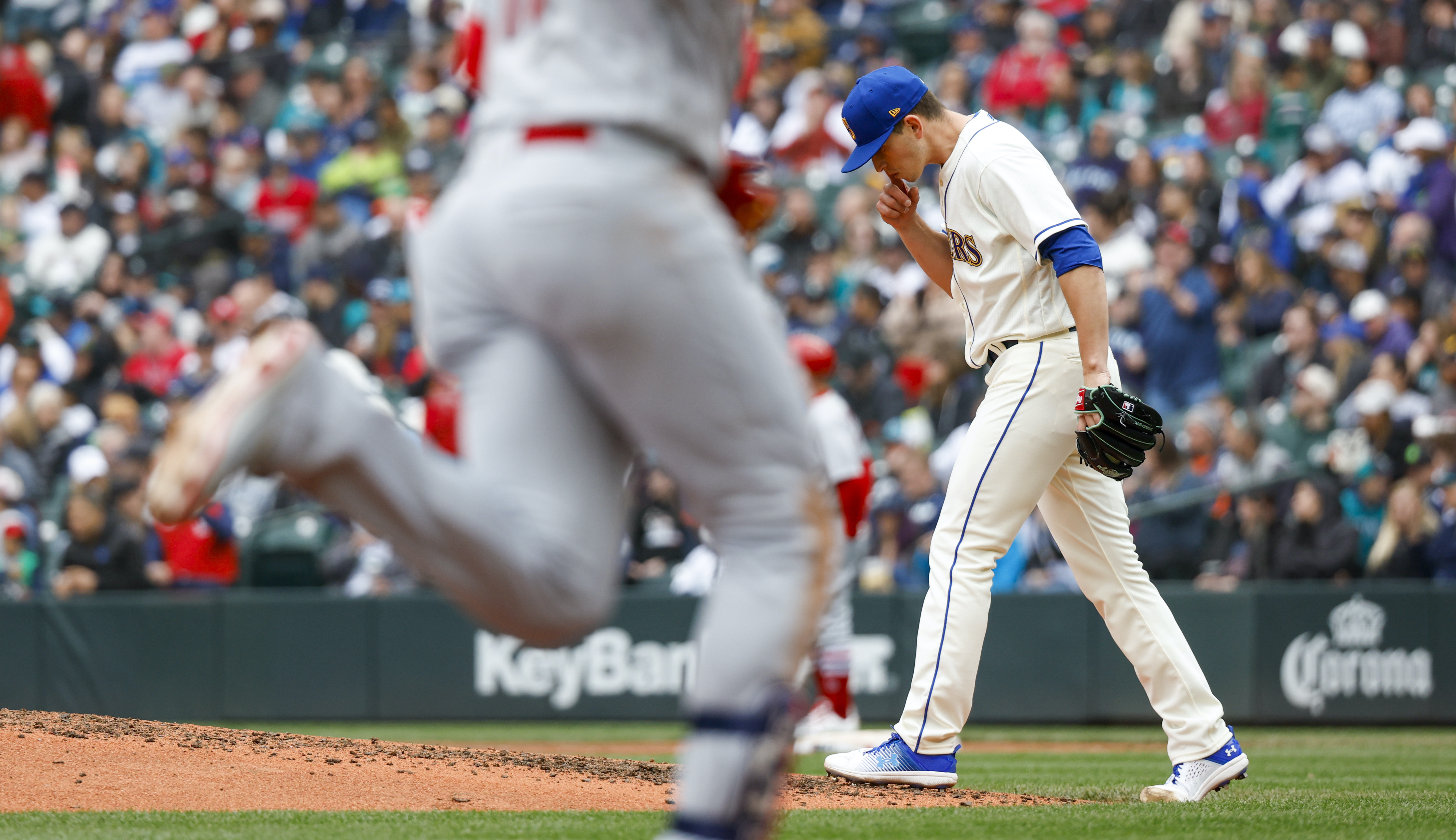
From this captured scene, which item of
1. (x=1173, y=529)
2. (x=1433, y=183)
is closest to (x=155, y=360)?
(x=1173, y=529)

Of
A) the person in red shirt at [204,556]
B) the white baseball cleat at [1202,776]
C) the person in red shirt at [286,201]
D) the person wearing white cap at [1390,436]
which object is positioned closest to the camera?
the white baseball cleat at [1202,776]

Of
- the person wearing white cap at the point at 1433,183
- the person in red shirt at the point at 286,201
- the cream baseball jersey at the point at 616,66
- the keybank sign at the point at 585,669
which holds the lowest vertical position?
the keybank sign at the point at 585,669

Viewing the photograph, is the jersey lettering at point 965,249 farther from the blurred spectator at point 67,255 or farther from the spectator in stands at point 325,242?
the blurred spectator at point 67,255

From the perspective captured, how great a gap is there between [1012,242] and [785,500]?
2805mm

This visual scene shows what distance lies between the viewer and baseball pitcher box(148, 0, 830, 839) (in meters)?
2.42

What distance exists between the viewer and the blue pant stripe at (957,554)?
510 centimetres

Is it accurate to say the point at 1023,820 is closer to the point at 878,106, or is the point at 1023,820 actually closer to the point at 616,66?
the point at 878,106

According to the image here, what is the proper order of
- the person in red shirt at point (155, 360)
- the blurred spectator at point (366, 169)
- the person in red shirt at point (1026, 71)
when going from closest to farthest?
the person in red shirt at point (155, 360)
the person in red shirt at point (1026, 71)
the blurred spectator at point (366, 169)

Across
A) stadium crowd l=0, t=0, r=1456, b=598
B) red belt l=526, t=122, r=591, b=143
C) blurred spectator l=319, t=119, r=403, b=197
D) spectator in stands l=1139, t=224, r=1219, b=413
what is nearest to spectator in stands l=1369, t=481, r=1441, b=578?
stadium crowd l=0, t=0, r=1456, b=598

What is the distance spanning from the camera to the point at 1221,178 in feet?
43.8

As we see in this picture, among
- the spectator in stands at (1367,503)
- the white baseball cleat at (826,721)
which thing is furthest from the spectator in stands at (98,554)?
the spectator in stands at (1367,503)

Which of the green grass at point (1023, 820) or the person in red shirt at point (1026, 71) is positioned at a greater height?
the person in red shirt at point (1026, 71)

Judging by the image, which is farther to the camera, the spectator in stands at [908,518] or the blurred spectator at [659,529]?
the blurred spectator at [659,529]

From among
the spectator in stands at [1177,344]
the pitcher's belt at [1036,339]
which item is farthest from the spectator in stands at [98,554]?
the pitcher's belt at [1036,339]
